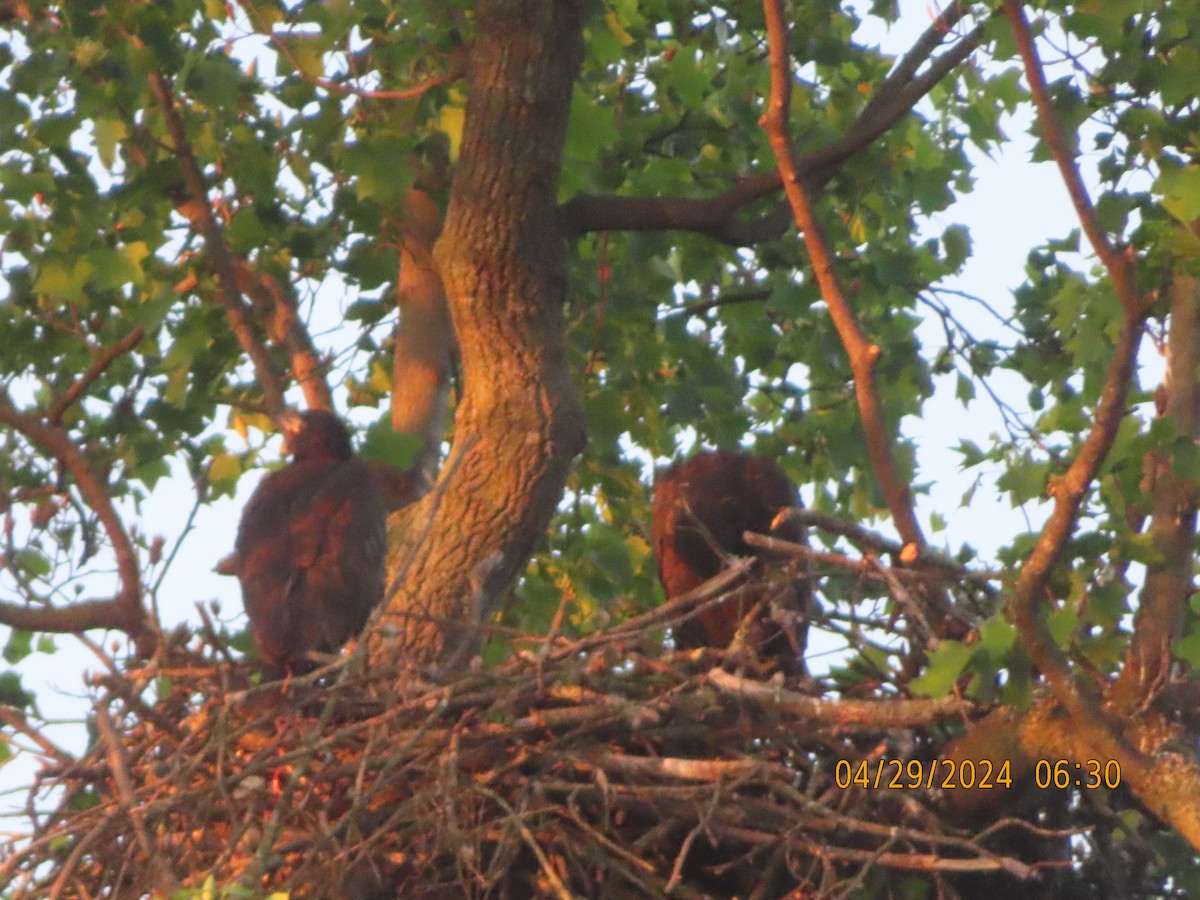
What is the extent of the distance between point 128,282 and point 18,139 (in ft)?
1.87

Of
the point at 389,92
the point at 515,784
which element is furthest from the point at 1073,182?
the point at 389,92

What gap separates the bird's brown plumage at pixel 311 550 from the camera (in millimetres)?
5758

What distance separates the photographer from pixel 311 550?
19.6ft

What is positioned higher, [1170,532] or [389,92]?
[389,92]

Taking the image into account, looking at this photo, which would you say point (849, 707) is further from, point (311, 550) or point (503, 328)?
point (311, 550)

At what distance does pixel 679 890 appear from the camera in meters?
4.57

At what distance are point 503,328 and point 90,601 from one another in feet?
4.76

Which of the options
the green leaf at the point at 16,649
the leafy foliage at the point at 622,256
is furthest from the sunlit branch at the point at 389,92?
the green leaf at the point at 16,649

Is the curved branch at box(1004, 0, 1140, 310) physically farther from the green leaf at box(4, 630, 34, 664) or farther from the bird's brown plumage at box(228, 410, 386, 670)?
the green leaf at box(4, 630, 34, 664)

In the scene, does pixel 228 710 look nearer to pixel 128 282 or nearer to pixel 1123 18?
pixel 128 282

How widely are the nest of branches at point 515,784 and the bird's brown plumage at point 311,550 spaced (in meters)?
0.83

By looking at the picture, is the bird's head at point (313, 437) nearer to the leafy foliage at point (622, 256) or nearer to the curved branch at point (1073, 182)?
the leafy foliage at point (622, 256)

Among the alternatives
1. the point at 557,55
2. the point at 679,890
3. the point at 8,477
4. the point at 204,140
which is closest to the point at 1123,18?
the point at 557,55

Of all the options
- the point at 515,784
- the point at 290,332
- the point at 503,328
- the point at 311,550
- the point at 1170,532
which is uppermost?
the point at 290,332
